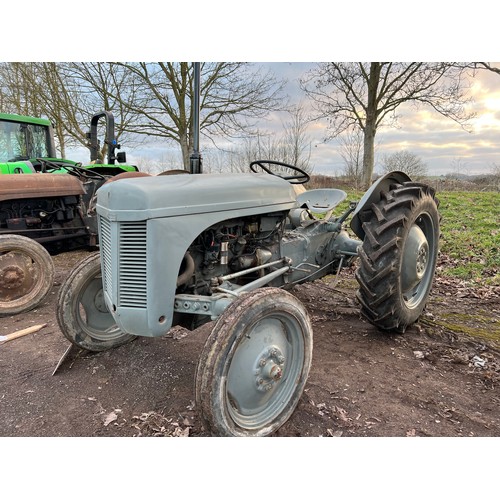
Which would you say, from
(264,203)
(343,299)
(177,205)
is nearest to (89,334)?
(177,205)

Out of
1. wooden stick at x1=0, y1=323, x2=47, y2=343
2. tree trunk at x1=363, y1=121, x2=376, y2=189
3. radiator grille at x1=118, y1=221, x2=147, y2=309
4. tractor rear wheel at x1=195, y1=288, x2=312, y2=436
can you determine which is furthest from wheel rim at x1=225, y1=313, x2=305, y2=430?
tree trunk at x1=363, y1=121, x2=376, y2=189

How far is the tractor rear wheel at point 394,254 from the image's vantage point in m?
2.83

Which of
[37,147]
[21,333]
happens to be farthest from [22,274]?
[37,147]

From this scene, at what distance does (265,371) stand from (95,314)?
5.16 ft

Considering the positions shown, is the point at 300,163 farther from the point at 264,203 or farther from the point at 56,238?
the point at 264,203

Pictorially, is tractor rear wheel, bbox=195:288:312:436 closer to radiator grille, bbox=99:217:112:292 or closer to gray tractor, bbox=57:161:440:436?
gray tractor, bbox=57:161:440:436

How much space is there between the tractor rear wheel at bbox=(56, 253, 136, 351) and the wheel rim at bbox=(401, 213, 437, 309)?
2.30 metres

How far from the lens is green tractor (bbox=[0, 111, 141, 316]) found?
3.99 metres

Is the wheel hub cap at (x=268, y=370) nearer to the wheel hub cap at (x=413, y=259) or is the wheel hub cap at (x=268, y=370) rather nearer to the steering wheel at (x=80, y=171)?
the wheel hub cap at (x=413, y=259)

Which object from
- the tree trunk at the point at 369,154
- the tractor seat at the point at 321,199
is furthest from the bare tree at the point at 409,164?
the tractor seat at the point at 321,199

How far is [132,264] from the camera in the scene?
6.64ft

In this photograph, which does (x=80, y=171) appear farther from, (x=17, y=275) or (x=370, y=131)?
(x=370, y=131)

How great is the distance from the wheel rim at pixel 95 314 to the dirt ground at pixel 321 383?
15cm

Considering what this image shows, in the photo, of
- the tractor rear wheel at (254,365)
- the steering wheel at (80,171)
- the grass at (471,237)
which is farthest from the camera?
the steering wheel at (80,171)
